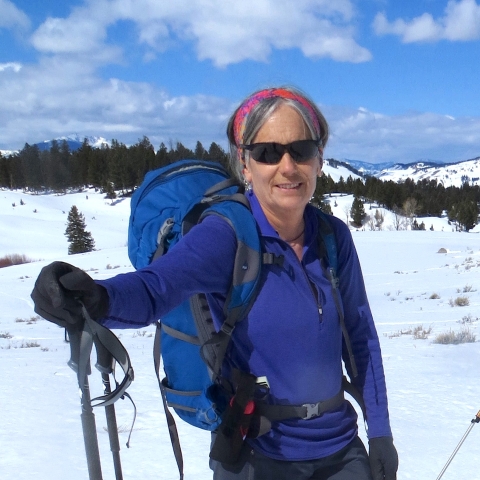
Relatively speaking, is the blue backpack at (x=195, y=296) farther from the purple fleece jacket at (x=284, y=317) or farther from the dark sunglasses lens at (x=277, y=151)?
the dark sunglasses lens at (x=277, y=151)

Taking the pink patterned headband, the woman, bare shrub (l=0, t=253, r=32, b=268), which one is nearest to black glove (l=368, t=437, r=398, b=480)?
the woman

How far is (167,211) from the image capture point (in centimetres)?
221

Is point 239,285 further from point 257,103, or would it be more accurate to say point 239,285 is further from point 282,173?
point 257,103

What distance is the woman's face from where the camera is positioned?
6.72ft

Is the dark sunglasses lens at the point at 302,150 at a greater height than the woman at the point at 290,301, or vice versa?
the dark sunglasses lens at the point at 302,150

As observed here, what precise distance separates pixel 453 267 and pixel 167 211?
16925 mm

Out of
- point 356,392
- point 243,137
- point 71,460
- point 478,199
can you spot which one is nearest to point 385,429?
point 356,392

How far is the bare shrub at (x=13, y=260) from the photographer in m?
37.5

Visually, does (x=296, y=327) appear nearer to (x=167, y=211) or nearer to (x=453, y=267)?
(x=167, y=211)

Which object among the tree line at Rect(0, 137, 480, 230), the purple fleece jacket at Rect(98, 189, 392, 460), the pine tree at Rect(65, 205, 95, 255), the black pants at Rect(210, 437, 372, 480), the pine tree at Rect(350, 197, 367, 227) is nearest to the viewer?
the purple fleece jacket at Rect(98, 189, 392, 460)

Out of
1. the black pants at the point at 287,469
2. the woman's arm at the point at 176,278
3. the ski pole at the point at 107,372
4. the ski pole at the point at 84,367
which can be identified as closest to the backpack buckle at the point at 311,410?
the black pants at the point at 287,469

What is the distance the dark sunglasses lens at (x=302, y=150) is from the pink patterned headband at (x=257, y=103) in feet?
0.22

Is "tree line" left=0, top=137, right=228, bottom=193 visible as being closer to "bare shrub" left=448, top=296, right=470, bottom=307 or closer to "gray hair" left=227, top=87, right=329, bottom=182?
"bare shrub" left=448, top=296, right=470, bottom=307

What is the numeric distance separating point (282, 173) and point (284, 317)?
0.53m
